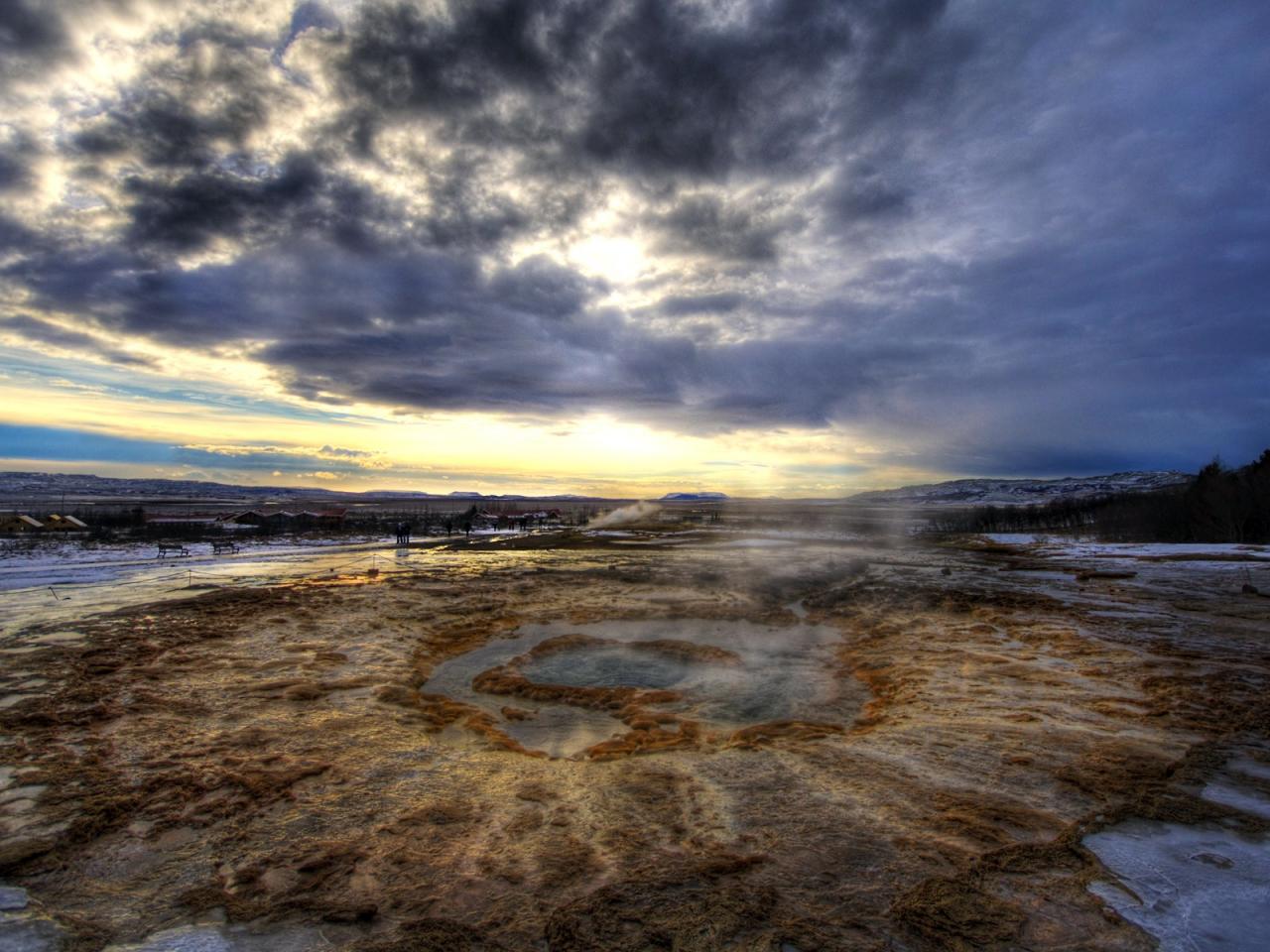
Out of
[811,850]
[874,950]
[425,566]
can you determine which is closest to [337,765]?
[811,850]

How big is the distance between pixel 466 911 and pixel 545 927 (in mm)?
566

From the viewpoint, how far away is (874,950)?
3.34 m

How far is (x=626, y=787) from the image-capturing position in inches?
221

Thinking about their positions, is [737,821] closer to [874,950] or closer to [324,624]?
[874,950]

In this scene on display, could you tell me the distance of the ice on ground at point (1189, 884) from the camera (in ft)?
11.4

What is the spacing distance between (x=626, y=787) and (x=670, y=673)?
5.00m

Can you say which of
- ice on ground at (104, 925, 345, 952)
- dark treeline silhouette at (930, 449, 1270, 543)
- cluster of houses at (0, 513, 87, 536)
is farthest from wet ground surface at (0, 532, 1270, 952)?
cluster of houses at (0, 513, 87, 536)

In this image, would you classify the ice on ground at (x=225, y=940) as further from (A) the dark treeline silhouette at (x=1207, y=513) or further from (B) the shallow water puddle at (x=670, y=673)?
(A) the dark treeline silhouette at (x=1207, y=513)

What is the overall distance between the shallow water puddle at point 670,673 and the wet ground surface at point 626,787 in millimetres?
85

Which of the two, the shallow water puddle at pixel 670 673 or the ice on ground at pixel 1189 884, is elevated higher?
the ice on ground at pixel 1189 884

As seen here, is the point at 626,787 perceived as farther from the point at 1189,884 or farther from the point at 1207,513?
the point at 1207,513

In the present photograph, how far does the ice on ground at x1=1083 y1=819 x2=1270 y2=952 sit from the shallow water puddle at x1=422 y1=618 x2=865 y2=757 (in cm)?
377

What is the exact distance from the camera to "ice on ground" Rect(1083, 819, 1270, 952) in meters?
3.49

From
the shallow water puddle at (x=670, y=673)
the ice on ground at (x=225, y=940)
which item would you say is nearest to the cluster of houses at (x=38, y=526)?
the shallow water puddle at (x=670, y=673)
